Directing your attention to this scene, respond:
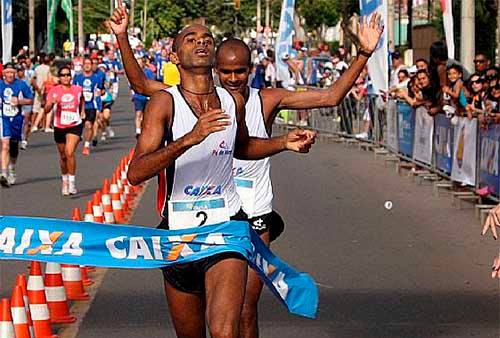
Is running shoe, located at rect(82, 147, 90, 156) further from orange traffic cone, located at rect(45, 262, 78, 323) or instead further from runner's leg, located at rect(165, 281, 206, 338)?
runner's leg, located at rect(165, 281, 206, 338)

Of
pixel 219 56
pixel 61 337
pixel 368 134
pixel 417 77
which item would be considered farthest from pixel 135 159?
pixel 368 134

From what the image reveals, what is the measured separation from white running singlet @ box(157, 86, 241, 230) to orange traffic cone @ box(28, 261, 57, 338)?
2.58 metres

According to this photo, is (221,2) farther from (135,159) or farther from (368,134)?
(135,159)

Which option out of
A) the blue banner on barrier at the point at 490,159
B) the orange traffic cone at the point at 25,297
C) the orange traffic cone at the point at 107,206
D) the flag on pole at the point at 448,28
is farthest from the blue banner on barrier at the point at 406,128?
the orange traffic cone at the point at 25,297

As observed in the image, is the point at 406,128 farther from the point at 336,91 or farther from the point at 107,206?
the point at 336,91

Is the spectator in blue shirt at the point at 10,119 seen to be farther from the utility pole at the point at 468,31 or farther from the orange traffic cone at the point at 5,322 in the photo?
the orange traffic cone at the point at 5,322

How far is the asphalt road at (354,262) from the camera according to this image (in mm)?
8984

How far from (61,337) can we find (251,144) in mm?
2810

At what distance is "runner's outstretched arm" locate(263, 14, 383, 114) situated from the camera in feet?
22.6

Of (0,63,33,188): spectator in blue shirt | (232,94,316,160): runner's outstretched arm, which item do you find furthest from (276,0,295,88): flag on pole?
(232,94,316,160): runner's outstretched arm

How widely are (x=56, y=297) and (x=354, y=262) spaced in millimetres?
3587

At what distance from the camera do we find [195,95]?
6.02 metres

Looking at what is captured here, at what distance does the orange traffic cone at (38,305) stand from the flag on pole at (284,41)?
72.9ft

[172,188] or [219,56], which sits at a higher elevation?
[219,56]
